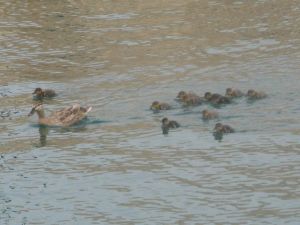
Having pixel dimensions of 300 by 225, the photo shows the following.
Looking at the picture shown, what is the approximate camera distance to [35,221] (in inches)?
534

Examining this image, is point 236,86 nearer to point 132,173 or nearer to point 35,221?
point 132,173

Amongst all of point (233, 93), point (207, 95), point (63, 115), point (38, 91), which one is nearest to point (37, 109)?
point (63, 115)

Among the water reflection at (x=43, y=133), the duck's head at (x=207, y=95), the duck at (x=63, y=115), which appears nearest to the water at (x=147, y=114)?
the water reflection at (x=43, y=133)

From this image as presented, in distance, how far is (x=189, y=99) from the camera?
17656 millimetres

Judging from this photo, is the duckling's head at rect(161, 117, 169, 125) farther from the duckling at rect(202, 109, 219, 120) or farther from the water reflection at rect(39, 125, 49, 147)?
the water reflection at rect(39, 125, 49, 147)

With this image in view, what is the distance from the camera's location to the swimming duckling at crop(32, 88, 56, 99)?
18578mm

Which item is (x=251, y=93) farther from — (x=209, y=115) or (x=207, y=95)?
(x=209, y=115)

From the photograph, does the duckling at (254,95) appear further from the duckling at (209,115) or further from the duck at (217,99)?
the duckling at (209,115)

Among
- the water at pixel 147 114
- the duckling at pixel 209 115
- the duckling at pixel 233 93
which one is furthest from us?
the duckling at pixel 233 93

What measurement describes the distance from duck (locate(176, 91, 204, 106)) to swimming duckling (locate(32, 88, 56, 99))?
2.22 meters

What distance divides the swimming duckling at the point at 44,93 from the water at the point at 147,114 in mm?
170

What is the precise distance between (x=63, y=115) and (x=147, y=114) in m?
1.25

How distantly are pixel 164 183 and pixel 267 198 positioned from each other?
4.66 feet

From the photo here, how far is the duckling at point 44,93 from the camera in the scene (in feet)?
61.0
